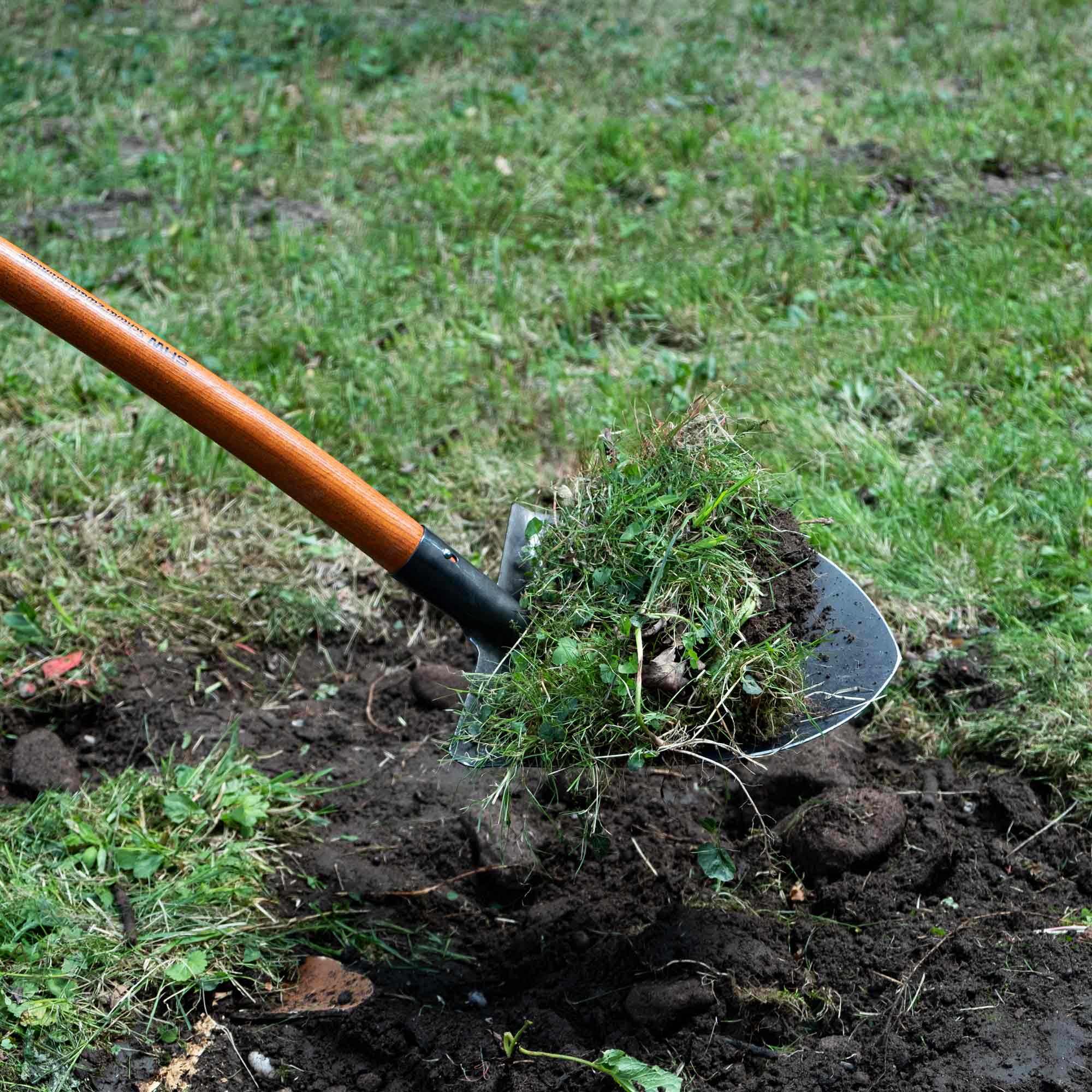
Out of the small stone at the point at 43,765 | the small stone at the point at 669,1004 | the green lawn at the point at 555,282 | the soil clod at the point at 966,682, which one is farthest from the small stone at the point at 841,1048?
the small stone at the point at 43,765

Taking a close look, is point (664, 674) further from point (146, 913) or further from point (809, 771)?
point (146, 913)

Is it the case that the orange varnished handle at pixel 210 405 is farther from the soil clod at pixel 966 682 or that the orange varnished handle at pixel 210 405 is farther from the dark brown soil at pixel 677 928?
the soil clod at pixel 966 682

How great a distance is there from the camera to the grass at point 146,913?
231cm

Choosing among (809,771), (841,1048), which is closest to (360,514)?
(809,771)

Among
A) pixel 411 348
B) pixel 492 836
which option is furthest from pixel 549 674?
pixel 411 348

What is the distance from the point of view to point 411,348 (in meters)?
4.14

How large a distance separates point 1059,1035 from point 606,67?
5208mm

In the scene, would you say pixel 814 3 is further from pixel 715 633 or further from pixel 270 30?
pixel 715 633

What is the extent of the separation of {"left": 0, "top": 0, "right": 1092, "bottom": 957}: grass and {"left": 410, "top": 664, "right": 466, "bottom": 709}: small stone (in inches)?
12.0

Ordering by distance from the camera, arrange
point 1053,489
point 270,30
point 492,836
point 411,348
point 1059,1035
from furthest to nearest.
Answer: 1. point 270,30
2. point 411,348
3. point 1053,489
4. point 492,836
5. point 1059,1035

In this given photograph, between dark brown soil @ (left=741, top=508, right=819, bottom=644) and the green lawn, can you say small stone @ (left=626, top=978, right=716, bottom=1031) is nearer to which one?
dark brown soil @ (left=741, top=508, right=819, bottom=644)

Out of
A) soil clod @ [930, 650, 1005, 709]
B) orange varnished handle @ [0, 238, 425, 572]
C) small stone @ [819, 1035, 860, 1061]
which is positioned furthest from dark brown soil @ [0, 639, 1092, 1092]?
orange varnished handle @ [0, 238, 425, 572]

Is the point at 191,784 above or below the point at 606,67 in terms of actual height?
below

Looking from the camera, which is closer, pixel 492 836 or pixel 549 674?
pixel 549 674
